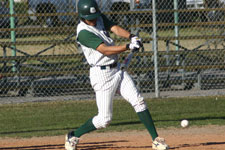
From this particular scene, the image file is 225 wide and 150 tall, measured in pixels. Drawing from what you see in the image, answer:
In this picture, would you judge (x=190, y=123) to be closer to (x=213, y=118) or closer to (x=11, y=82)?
(x=213, y=118)

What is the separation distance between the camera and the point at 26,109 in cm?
1038

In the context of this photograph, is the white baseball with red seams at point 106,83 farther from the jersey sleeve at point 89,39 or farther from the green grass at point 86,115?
the green grass at point 86,115

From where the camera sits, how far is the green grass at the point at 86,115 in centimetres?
848

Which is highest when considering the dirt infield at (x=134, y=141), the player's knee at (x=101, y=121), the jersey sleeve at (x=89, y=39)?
the jersey sleeve at (x=89, y=39)

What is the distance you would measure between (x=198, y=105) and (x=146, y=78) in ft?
7.23

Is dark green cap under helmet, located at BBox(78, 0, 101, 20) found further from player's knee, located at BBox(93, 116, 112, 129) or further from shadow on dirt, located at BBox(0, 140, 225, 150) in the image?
shadow on dirt, located at BBox(0, 140, 225, 150)

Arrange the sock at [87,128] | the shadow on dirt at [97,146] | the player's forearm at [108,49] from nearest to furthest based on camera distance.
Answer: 1. the player's forearm at [108,49]
2. the sock at [87,128]
3. the shadow on dirt at [97,146]

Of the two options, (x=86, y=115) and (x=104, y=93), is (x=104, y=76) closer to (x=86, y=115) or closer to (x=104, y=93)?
(x=104, y=93)

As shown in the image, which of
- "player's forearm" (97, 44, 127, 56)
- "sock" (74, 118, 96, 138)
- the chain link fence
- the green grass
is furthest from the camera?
the chain link fence

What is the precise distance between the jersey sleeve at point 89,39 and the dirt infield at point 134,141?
159 cm

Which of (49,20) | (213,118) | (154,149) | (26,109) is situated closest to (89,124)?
(154,149)

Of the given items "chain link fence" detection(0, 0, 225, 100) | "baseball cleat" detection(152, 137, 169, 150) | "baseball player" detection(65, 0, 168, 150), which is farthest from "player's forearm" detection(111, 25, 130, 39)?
"chain link fence" detection(0, 0, 225, 100)

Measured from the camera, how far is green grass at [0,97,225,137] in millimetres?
8484

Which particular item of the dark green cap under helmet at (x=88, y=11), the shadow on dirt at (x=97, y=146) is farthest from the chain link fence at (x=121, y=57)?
the dark green cap under helmet at (x=88, y=11)
